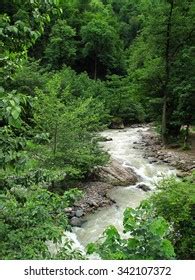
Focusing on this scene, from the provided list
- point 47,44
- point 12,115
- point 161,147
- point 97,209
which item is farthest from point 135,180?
point 47,44

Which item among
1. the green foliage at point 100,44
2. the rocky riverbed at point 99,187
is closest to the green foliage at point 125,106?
the green foliage at point 100,44

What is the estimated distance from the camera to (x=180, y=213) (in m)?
8.07

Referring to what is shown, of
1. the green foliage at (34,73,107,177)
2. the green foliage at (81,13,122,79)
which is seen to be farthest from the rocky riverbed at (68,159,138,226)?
the green foliage at (81,13,122,79)

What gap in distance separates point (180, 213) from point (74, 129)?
627 cm

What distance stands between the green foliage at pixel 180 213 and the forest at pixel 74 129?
2cm

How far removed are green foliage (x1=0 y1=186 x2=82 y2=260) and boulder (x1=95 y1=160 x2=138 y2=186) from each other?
10280 millimetres

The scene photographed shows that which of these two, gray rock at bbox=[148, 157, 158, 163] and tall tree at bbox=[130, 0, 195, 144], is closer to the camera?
gray rock at bbox=[148, 157, 158, 163]

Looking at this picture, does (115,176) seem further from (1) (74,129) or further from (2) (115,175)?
(1) (74,129)

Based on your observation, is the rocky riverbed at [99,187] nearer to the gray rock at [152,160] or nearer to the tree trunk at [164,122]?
the gray rock at [152,160]

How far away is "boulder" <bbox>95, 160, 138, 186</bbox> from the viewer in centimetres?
1515

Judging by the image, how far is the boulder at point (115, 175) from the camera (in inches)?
596

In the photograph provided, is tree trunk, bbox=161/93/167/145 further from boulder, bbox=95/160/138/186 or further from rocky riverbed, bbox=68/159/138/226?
boulder, bbox=95/160/138/186

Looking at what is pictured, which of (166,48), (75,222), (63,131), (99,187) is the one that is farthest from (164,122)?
(75,222)

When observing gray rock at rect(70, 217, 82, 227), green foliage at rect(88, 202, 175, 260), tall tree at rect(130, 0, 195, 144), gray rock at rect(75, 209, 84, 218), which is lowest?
gray rock at rect(70, 217, 82, 227)
